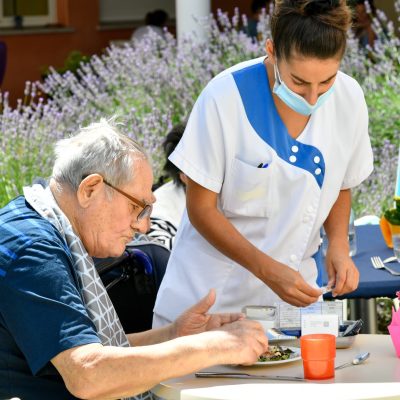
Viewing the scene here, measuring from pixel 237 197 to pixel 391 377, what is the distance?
2.34 feet

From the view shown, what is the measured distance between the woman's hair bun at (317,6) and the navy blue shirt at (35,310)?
893mm

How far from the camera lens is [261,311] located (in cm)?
282

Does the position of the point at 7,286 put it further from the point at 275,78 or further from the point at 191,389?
the point at 275,78

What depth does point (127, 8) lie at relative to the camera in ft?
46.4

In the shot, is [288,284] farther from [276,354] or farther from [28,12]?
[28,12]

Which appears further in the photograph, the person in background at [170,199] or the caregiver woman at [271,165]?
the person in background at [170,199]

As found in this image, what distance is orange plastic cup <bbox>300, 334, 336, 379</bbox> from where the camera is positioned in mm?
2412

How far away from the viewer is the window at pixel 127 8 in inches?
553

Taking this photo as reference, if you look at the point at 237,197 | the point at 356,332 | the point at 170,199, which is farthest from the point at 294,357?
the point at 170,199

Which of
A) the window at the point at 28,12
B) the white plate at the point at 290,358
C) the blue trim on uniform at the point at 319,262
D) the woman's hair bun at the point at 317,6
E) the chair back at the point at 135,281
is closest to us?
the white plate at the point at 290,358

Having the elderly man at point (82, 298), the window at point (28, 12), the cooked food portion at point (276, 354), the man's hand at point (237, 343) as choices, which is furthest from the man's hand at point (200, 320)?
the window at point (28, 12)

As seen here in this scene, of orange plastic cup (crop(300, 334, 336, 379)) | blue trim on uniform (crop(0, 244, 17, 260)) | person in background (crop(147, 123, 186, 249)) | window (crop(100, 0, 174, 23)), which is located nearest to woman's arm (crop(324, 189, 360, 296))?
orange plastic cup (crop(300, 334, 336, 379))

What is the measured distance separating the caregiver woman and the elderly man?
0.29 m

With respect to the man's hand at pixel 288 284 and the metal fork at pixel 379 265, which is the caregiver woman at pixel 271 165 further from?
the metal fork at pixel 379 265
